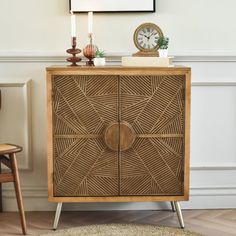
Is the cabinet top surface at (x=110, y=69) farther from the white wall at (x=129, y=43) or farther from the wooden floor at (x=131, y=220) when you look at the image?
the wooden floor at (x=131, y=220)

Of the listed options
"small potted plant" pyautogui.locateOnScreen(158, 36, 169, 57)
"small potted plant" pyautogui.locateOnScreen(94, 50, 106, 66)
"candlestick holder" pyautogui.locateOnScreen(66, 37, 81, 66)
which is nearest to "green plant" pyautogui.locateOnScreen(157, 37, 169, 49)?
"small potted plant" pyautogui.locateOnScreen(158, 36, 169, 57)

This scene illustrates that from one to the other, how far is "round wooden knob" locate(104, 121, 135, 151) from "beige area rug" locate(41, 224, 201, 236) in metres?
0.39

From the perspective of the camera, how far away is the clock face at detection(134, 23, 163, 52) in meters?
2.47

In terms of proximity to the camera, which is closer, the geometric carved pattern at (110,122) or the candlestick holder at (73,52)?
the geometric carved pattern at (110,122)

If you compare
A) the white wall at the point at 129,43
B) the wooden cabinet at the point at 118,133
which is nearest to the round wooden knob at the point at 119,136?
the wooden cabinet at the point at 118,133

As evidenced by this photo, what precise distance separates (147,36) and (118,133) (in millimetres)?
567

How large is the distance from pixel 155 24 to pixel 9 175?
1068 mm

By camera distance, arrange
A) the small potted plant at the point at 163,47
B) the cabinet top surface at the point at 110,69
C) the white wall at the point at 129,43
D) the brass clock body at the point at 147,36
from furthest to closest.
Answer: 1. the white wall at the point at 129,43
2. the brass clock body at the point at 147,36
3. the small potted plant at the point at 163,47
4. the cabinet top surface at the point at 110,69

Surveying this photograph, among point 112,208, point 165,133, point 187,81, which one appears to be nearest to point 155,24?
point 187,81

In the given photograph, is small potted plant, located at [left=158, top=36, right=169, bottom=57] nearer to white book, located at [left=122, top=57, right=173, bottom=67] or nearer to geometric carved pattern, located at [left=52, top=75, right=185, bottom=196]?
white book, located at [left=122, top=57, right=173, bottom=67]

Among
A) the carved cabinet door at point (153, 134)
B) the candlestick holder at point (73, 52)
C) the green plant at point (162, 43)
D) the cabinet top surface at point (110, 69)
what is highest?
the green plant at point (162, 43)

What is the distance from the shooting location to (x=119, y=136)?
7.42ft

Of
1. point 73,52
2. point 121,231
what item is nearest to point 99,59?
point 73,52

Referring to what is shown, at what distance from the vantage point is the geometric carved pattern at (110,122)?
7.38 ft
